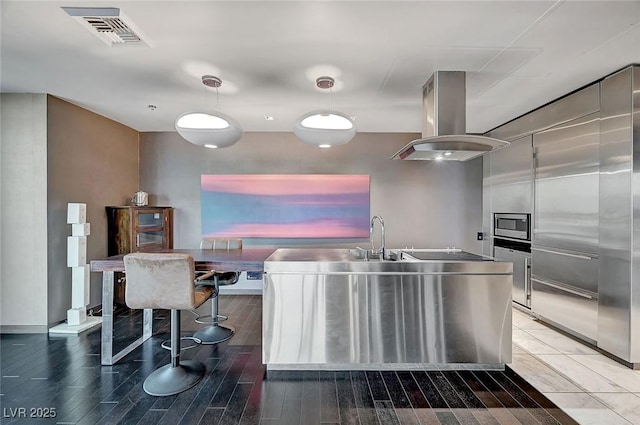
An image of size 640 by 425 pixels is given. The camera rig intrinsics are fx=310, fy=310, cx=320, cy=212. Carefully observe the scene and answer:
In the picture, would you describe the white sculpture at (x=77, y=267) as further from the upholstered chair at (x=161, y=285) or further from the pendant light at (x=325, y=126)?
the pendant light at (x=325, y=126)

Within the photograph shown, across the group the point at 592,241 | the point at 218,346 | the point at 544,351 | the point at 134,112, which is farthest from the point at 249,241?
the point at 592,241

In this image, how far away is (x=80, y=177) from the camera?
382cm

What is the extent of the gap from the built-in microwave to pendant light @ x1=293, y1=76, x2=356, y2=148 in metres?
2.83

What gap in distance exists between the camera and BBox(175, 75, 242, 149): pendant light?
259cm

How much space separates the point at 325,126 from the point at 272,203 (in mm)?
2476

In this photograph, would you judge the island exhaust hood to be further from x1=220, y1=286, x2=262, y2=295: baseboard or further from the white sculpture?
the white sculpture

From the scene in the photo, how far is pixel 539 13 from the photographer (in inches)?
77.0

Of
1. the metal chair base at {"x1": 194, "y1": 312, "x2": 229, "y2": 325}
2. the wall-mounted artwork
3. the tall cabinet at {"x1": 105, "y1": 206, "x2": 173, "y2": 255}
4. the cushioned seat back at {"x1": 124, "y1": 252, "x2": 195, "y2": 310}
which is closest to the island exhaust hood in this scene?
the wall-mounted artwork

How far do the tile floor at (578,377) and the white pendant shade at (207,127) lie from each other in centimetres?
320

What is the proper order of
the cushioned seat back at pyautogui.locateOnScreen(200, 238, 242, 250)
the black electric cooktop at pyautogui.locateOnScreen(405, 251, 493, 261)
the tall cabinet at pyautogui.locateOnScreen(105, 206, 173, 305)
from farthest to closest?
the tall cabinet at pyautogui.locateOnScreen(105, 206, 173, 305) < the cushioned seat back at pyautogui.locateOnScreen(200, 238, 242, 250) < the black electric cooktop at pyautogui.locateOnScreen(405, 251, 493, 261)

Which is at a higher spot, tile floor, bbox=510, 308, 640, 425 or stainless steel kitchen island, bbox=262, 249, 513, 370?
stainless steel kitchen island, bbox=262, 249, 513, 370

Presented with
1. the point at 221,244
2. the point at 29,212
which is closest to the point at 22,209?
the point at 29,212

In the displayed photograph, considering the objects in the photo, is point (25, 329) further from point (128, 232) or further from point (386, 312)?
point (386, 312)

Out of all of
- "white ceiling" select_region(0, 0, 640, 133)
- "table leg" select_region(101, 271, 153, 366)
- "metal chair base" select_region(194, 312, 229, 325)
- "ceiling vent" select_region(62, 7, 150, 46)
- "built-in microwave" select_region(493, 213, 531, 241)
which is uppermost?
"white ceiling" select_region(0, 0, 640, 133)
